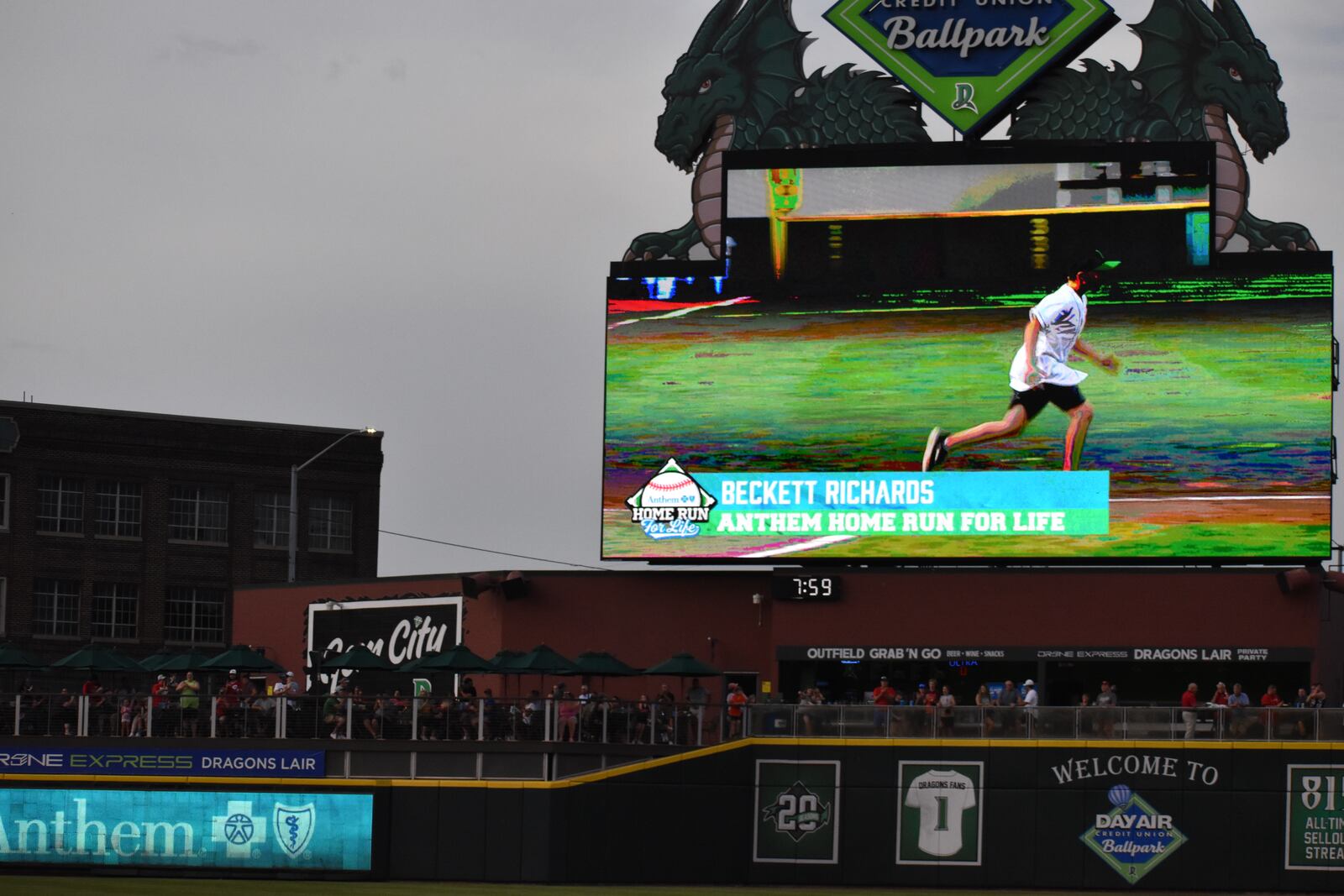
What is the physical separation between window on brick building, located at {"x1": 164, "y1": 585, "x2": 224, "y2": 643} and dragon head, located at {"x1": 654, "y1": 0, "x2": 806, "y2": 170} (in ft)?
93.9

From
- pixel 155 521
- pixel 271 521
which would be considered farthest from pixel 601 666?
pixel 271 521

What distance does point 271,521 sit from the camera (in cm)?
7681

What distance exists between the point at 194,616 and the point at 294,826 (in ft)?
108

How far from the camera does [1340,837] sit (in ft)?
141

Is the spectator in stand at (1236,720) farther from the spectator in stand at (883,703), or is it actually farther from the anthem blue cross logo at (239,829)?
the anthem blue cross logo at (239,829)

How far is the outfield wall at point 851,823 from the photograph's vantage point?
43.0m

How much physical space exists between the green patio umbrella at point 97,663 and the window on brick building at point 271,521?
29.4m

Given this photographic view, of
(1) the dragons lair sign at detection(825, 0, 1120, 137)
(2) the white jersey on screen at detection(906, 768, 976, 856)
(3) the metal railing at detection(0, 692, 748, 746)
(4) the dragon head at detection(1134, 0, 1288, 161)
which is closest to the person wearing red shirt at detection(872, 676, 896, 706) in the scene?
(2) the white jersey on screen at detection(906, 768, 976, 856)

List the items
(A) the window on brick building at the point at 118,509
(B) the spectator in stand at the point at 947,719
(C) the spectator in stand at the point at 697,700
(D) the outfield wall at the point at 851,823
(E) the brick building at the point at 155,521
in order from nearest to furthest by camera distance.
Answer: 1. (D) the outfield wall at the point at 851,823
2. (B) the spectator in stand at the point at 947,719
3. (C) the spectator in stand at the point at 697,700
4. (E) the brick building at the point at 155,521
5. (A) the window on brick building at the point at 118,509

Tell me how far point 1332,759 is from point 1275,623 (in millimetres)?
4646

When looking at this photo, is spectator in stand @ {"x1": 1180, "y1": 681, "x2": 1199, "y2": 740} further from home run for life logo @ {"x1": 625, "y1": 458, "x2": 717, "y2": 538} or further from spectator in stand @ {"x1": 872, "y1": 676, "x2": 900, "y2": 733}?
home run for life logo @ {"x1": 625, "y1": 458, "x2": 717, "y2": 538}

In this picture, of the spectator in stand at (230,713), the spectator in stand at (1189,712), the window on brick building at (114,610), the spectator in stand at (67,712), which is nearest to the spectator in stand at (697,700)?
the spectator in stand at (230,713)

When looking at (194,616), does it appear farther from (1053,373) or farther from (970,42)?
(1053,373)

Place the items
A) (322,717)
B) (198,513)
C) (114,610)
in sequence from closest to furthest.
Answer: (322,717) < (114,610) < (198,513)
